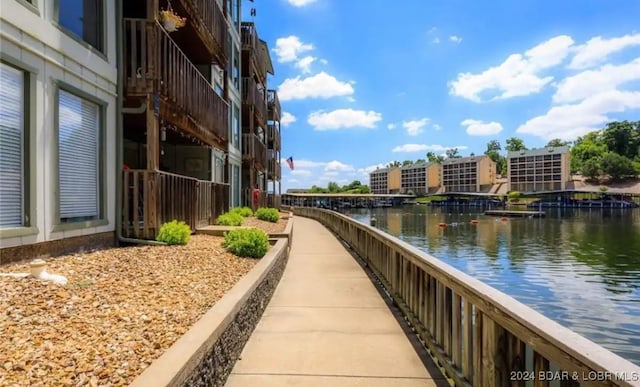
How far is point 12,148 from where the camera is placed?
15.3ft

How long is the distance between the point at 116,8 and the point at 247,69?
15685mm

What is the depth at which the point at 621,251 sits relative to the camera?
1069 inches

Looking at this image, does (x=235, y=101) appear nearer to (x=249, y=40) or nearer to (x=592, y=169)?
(x=249, y=40)

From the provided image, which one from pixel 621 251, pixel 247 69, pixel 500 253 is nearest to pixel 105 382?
pixel 247 69

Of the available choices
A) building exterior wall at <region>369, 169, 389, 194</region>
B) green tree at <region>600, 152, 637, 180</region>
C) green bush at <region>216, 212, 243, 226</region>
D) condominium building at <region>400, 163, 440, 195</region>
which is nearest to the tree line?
green tree at <region>600, 152, 637, 180</region>

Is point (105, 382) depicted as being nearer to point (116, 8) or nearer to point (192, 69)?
point (116, 8)

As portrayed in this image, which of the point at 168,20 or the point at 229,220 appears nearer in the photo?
the point at 168,20

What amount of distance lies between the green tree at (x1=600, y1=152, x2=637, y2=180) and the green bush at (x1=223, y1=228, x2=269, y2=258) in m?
116

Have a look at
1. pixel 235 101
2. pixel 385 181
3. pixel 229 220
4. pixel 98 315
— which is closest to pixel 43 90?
pixel 98 315

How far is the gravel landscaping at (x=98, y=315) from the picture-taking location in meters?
2.73

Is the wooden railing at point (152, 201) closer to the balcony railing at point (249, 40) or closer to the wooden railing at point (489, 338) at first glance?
the wooden railing at point (489, 338)

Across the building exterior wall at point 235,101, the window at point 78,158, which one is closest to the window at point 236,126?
the building exterior wall at point 235,101

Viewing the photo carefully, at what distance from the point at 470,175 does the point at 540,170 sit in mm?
21169

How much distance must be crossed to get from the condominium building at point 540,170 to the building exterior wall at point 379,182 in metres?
49.0
